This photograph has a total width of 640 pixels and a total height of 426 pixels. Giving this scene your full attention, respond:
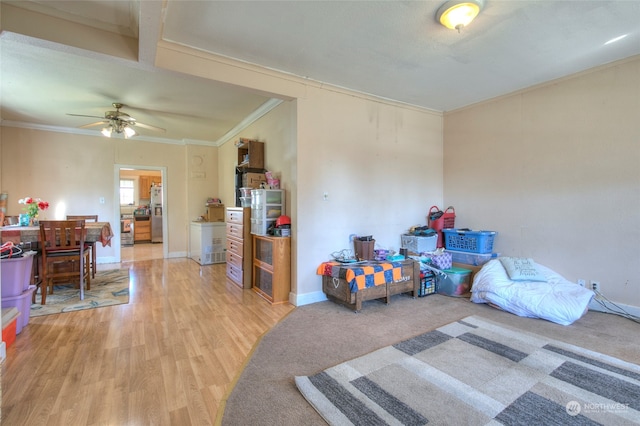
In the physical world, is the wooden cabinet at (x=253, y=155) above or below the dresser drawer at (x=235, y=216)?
above

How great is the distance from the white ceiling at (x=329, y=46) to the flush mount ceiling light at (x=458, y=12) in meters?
0.09

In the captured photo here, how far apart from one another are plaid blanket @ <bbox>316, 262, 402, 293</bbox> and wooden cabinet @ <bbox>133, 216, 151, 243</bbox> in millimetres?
7703

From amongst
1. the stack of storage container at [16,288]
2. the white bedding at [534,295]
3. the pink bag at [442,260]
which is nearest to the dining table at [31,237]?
the stack of storage container at [16,288]

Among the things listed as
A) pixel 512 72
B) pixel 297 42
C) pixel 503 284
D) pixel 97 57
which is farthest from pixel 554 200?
pixel 97 57

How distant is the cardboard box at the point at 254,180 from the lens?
4.15 m

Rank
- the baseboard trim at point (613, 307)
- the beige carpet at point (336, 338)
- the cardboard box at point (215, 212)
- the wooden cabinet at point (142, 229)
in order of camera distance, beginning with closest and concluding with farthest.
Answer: the beige carpet at point (336, 338), the baseboard trim at point (613, 307), the cardboard box at point (215, 212), the wooden cabinet at point (142, 229)

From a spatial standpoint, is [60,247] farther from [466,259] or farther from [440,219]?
[466,259]

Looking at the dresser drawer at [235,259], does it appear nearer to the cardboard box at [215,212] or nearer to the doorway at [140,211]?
the cardboard box at [215,212]

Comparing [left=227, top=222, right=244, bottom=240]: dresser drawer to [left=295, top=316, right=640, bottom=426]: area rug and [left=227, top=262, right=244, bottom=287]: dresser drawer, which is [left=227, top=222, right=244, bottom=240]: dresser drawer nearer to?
[left=227, top=262, right=244, bottom=287]: dresser drawer

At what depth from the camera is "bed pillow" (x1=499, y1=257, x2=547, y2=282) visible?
3.34m

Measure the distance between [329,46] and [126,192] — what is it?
9515 mm

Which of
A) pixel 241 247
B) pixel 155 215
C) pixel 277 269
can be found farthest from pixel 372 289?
pixel 155 215

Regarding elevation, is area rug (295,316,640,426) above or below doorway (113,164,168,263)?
below

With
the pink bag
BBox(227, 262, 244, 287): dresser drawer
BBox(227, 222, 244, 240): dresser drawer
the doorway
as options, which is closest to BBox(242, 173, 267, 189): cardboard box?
BBox(227, 222, 244, 240): dresser drawer
